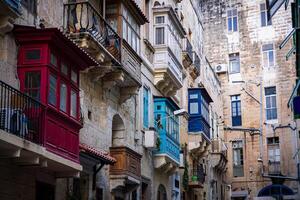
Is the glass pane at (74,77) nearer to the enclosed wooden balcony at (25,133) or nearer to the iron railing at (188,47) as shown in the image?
the enclosed wooden balcony at (25,133)

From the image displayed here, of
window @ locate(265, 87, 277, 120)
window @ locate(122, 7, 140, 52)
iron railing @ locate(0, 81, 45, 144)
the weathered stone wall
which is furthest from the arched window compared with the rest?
window @ locate(265, 87, 277, 120)

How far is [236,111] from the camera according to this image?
43.6 metres

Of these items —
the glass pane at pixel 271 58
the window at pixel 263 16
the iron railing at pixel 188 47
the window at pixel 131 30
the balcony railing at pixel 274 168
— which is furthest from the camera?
the window at pixel 263 16

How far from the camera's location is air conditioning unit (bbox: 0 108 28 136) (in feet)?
39.8

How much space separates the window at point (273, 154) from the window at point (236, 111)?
255cm

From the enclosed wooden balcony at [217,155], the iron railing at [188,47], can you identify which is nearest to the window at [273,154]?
the enclosed wooden balcony at [217,155]

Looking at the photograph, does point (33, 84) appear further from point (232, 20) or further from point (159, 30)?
point (232, 20)

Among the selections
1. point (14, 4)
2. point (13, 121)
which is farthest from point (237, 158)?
point (13, 121)

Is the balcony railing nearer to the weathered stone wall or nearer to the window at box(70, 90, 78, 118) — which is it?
the weathered stone wall

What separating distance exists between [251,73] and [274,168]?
6.82 m

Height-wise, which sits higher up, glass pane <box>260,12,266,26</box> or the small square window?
glass pane <box>260,12,266,26</box>

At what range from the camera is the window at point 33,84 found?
13.7m

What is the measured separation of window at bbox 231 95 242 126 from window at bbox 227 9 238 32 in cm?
502

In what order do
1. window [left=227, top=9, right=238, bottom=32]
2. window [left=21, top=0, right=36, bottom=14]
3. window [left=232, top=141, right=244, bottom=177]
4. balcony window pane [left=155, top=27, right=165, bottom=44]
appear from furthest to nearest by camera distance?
window [left=227, top=9, right=238, bottom=32] < window [left=232, top=141, right=244, bottom=177] < balcony window pane [left=155, top=27, right=165, bottom=44] < window [left=21, top=0, right=36, bottom=14]
